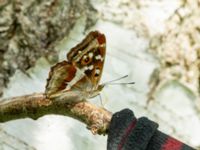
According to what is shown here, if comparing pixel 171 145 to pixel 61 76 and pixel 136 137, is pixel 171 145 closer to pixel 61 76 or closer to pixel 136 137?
pixel 136 137

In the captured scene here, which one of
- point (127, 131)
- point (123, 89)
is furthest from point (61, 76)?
point (123, 89)

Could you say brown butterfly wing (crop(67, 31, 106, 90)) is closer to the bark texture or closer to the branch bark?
the branch bark

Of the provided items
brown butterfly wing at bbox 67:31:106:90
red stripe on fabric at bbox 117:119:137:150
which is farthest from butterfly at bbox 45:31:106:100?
red stripe on fabric at bbox 117:119:137:150

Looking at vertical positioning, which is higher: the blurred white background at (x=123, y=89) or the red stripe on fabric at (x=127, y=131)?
the red stripe on fabric at (x=127, y=131)

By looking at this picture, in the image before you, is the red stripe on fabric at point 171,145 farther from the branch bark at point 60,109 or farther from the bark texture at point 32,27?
the bark texture at point 32,27

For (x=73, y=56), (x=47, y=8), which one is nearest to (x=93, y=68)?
(x=73, y=56)

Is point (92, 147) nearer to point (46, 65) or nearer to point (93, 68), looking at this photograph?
point (46, 65)

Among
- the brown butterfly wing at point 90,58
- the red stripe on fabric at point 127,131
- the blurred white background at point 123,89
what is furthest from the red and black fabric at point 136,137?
the blurred white background at point 123,89

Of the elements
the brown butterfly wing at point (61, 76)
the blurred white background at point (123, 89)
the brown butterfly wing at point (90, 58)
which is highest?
the brown butterfly wing at point (90, 58)
